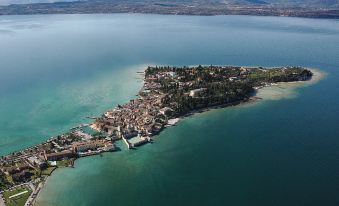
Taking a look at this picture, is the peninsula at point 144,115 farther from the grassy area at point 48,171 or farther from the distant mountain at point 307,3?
the distant mountain at point 307,3

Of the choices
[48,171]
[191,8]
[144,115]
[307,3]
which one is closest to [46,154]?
[48,171]

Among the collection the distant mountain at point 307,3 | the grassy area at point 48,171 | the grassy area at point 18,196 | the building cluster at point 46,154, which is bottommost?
the grassy area at point 18,196

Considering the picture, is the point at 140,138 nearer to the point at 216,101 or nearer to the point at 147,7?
the point at 216,101

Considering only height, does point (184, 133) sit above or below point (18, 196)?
above

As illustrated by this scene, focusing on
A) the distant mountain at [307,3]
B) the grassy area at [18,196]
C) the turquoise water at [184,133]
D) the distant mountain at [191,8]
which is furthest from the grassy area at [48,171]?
the distant mountain at [307,3]

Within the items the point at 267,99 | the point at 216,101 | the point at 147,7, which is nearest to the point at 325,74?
the point at 267,99

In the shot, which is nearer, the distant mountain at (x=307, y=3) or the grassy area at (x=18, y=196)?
the grassy area at (x=18, y=196)

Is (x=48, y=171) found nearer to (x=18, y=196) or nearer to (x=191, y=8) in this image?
(x=18, y=196)
